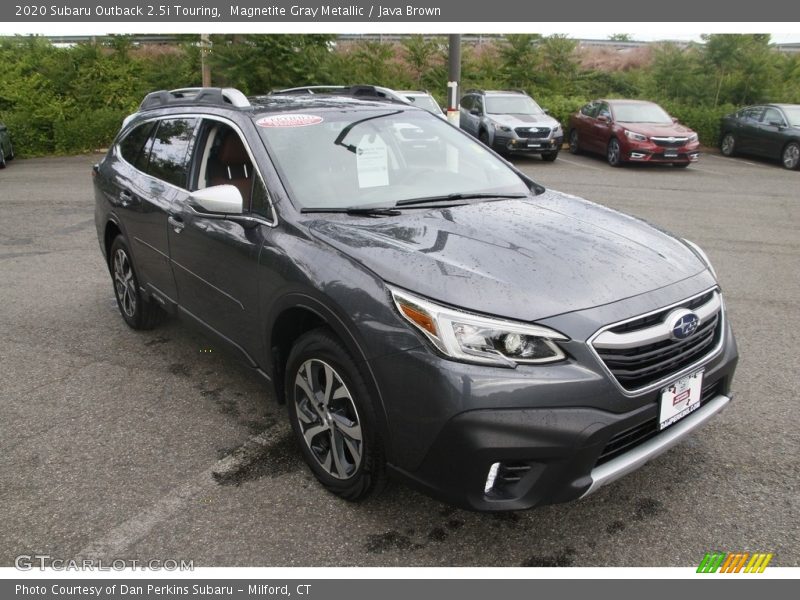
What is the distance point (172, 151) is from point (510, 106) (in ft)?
46.3

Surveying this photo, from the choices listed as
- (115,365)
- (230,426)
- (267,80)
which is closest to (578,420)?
(230,426)

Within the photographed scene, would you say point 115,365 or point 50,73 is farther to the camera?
point 50,73

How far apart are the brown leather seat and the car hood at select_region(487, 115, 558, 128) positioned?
13.2 metres

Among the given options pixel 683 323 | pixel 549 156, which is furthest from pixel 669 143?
pixel 683 323

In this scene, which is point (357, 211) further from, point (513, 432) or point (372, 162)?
point (513, 432)

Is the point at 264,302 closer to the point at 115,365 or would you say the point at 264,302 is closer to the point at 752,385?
the point at 115,365

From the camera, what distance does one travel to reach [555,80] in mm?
25750

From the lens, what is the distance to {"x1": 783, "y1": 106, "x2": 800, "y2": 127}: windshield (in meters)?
16.3

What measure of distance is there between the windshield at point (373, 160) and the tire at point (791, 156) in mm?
14463

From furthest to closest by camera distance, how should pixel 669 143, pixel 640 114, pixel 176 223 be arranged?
pixel 640 114 < pixel 669 143 < pixel 176 223

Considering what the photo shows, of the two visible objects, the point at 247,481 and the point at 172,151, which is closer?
the point at 247,481

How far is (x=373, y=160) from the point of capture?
380 centimetres

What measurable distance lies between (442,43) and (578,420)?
24.7m

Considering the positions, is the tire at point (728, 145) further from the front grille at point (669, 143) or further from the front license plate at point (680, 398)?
the front license plate at point (680, 398)
